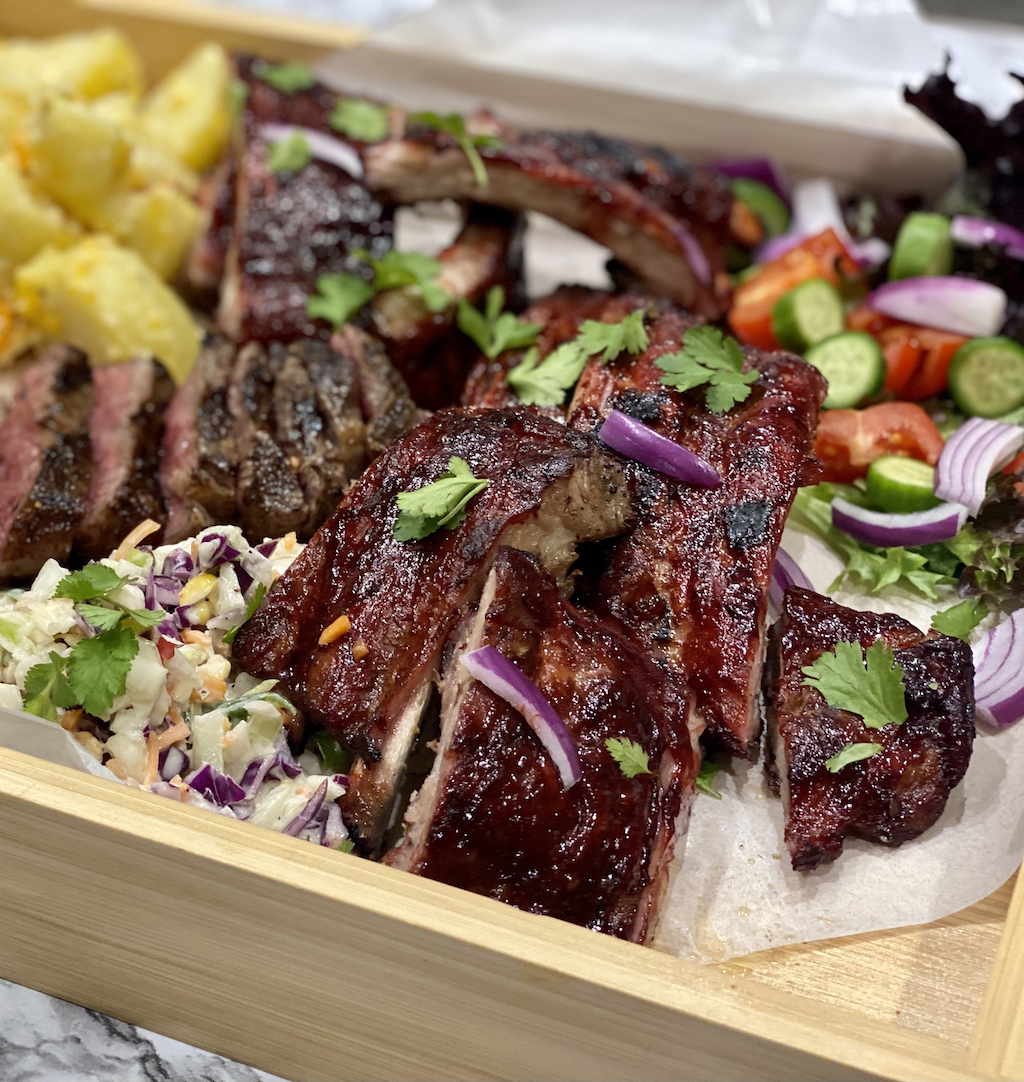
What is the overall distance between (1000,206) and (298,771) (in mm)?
3429

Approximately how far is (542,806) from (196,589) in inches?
40.4

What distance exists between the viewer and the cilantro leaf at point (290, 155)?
12.9ft

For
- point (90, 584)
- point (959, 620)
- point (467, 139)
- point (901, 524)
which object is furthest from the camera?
point (467, 139)

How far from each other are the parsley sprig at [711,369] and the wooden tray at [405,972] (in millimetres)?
1342

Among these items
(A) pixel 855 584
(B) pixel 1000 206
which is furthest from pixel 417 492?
(B) pixel 1000 206

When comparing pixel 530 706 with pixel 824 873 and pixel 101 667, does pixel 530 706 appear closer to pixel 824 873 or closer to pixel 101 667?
pixel 824 873

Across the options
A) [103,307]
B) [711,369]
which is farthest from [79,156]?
[711,369]

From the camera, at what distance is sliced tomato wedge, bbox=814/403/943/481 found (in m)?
3.29

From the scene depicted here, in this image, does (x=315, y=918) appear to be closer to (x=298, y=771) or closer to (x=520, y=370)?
(x=298, y=771)

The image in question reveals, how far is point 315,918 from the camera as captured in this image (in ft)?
6.46

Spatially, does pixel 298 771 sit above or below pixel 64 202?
below

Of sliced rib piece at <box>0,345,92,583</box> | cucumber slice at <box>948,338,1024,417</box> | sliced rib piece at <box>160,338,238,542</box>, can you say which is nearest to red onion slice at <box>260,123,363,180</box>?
sliced rib piece at <box>160,338,238,542</box>

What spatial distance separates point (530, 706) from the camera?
219 centimetres

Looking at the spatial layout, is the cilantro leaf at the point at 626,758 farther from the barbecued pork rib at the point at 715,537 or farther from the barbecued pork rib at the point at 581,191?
A: the barbecued pork rib at the point at 581,191
